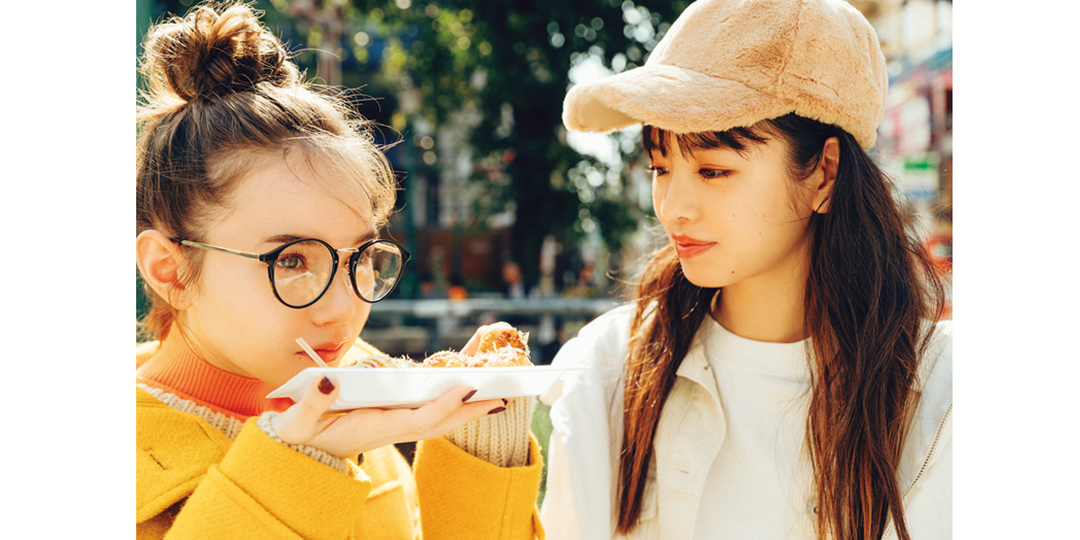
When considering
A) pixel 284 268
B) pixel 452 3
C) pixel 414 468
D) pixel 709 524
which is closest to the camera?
pixel 284 268

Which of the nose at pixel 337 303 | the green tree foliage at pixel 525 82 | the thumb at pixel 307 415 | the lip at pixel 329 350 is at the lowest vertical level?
the thumb at pixel 307 415

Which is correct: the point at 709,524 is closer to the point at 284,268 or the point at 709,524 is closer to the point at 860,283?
the point at 860,283

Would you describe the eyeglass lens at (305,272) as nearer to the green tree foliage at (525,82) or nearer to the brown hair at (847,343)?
the brown hair at (847,343)

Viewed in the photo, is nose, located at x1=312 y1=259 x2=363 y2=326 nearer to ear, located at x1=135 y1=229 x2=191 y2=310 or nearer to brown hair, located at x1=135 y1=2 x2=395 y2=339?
brown hair, located at x1=135 y1=2 x2=395 y2=339

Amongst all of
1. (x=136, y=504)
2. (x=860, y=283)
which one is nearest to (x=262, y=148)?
(x=136, y=504)

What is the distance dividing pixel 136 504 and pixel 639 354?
1.34m

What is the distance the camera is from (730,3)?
1.75 meters

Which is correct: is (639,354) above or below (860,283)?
below

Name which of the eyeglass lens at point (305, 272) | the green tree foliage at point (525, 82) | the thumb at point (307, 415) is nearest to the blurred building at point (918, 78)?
the green tree foliage at point (525, 82)

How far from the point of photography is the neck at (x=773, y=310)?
6.37 ft

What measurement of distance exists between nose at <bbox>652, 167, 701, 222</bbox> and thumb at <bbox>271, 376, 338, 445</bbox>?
3.37 feet

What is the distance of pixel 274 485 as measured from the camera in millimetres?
1215

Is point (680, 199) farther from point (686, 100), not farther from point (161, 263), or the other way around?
point (161, 263)

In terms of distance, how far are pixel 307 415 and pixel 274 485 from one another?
0.14m
